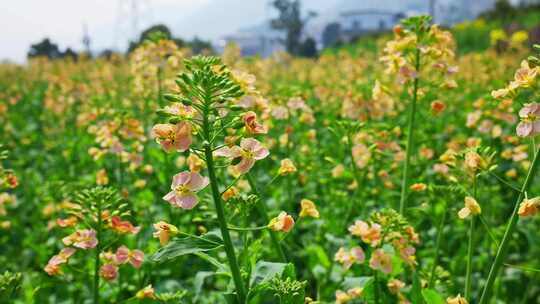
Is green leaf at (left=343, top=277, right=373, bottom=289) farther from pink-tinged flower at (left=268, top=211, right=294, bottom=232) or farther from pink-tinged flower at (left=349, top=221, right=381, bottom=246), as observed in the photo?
pink-tinged flower at (left=268, top=211, right=294, bottom=232)

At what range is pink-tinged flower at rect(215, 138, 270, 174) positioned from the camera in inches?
64.1

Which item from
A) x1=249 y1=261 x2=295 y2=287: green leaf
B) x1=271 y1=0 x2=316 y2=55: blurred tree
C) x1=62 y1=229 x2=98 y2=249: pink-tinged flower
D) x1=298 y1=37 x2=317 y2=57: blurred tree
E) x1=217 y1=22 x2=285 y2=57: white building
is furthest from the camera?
x1=217 y1=22 x2=285 y2=57: white building

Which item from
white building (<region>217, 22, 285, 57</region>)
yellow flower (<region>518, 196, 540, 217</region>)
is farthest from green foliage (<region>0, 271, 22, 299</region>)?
white building (<region>217, 22, 285, 57</region>)

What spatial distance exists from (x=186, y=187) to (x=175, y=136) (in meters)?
0.16

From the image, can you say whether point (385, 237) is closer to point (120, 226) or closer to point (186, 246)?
point (186, 246)

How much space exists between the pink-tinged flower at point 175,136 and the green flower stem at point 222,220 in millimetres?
60

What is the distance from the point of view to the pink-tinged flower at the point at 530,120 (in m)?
1.71

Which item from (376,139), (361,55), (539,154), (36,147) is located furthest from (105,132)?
(361,55)

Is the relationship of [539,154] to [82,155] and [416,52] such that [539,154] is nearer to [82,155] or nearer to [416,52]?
[416,52]

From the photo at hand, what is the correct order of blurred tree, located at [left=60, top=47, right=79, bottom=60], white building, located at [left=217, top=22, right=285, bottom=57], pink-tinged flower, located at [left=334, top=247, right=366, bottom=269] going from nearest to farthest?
pink-tinged flower, located at [left=334, top=247, right=366, bottom=269]
blurred tree, located at [left=60, top=47, right=79, bottom=60]
white building, located at [left=217, top=22, right=285, bottom=57]

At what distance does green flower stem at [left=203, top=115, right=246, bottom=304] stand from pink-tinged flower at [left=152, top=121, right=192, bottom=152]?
0.06 meters

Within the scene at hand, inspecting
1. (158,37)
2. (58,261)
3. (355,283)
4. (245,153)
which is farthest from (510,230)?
(158,37)

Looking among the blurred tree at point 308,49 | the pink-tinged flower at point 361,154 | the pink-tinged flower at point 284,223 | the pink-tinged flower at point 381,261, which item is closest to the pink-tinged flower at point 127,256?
the pink-tinged flower at point 284,223

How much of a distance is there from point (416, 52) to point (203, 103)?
4.46 feet
